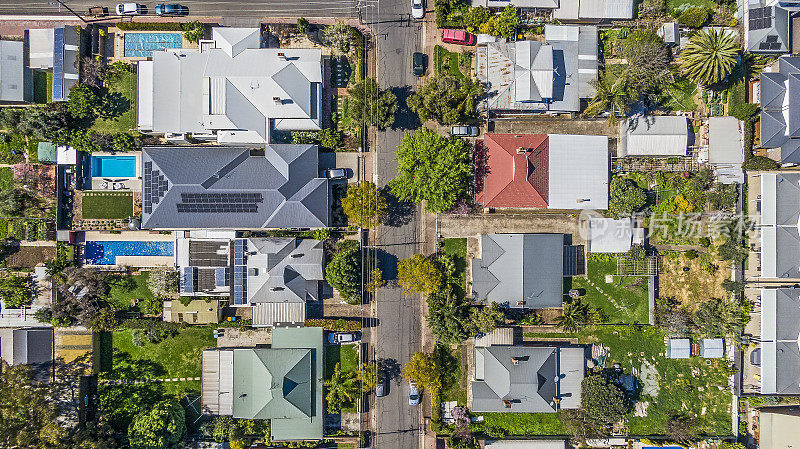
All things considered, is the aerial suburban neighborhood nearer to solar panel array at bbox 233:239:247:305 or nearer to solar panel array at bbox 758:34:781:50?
solar panel array at bbox 233:239:247:305

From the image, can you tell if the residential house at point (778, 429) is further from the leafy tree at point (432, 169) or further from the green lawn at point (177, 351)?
the green lawn at point (177, 351)

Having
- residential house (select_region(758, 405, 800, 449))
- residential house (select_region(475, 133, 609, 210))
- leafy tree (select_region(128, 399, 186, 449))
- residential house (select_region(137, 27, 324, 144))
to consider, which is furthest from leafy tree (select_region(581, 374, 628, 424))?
leafy tree (select_region(128, 399, 186, 449))

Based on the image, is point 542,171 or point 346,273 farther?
point 542,171

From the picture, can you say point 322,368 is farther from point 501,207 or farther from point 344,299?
point 501,207

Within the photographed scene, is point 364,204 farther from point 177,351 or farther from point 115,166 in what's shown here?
point 115,166

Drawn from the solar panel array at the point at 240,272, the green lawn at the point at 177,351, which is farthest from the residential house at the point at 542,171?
the green lawn at the point at 177,351

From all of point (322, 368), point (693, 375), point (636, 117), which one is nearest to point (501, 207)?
point (636, 117)

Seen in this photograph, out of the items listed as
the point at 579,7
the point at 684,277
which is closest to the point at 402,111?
the point at 579,7

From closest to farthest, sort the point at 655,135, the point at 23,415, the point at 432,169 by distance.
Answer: the point at 23,415
the point at 432,169
the point at 655,135
